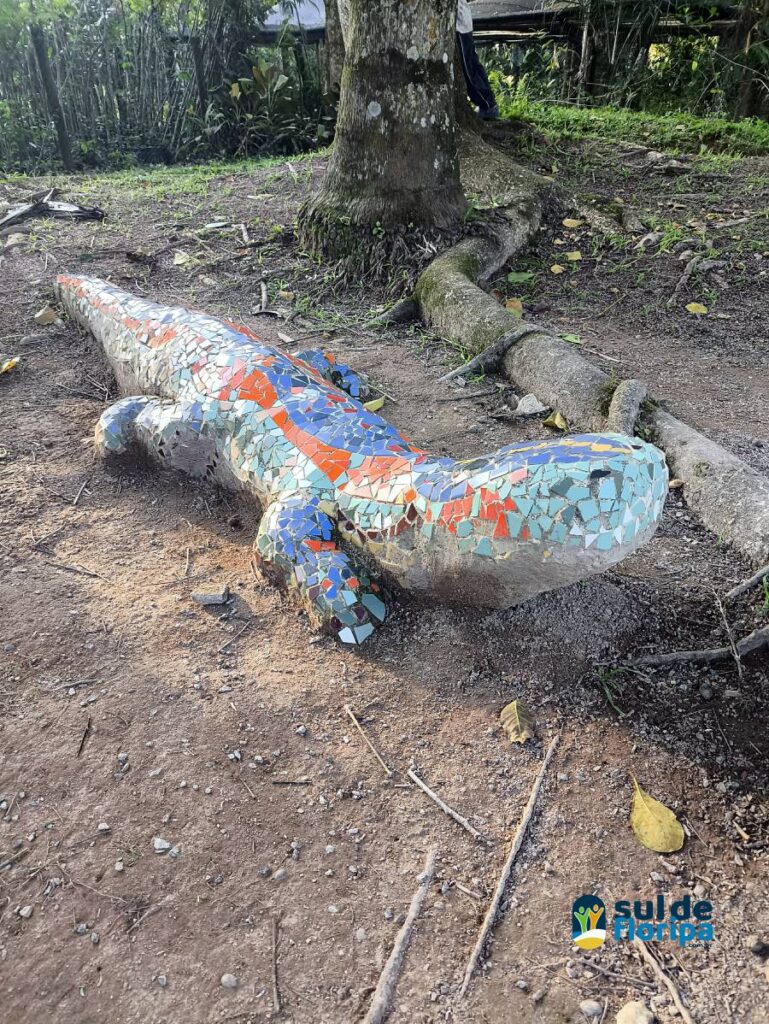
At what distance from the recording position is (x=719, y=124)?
9883 mm

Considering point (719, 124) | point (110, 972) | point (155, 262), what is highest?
point (719, 124)

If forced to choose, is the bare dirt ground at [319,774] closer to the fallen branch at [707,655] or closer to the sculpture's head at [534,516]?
the fallen branch at [707,655]

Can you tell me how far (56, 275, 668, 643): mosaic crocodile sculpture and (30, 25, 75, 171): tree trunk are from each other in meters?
8.46

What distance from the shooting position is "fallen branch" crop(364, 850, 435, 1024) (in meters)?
1.74

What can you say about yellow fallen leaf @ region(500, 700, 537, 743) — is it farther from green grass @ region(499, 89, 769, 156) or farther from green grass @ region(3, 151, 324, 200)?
green grass @ region(499, 89, 769, 156)

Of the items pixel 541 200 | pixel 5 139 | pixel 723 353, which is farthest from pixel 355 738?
pixel 5 139

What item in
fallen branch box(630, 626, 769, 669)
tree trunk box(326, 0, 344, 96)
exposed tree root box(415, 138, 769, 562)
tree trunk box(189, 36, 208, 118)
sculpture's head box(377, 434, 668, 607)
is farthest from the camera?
tree trunk box(189, 36, 208, 118)

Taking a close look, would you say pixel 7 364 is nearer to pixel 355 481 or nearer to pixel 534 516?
pixel 355 481

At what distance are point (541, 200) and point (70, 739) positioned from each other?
610cm

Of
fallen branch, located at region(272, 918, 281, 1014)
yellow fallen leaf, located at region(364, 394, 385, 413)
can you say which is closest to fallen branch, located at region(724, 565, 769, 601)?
fallen branch, located at region(272, 918, 281, 1014)

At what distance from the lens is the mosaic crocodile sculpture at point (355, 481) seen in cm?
224

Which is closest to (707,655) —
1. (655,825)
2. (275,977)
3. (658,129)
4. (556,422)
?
(655,825)

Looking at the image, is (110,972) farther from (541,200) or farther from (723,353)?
(541,200)

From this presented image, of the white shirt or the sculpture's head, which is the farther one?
the white shirt
